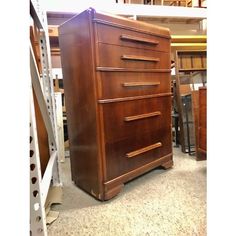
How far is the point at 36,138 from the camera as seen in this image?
71 cm

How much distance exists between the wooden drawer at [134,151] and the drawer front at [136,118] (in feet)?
0.12

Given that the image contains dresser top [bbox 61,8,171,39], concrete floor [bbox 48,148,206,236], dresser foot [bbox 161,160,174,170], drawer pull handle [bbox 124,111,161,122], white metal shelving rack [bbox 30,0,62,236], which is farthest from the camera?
dresser foot [bbox 161,160,174,170]

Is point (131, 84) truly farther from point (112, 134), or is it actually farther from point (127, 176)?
point (127, 176)

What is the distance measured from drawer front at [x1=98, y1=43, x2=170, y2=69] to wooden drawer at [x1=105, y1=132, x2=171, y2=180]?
18.8 inches

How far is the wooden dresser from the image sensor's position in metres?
1.30

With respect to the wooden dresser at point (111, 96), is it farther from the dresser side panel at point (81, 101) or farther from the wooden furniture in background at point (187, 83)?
the wooden furniture in background at point (187, 83)

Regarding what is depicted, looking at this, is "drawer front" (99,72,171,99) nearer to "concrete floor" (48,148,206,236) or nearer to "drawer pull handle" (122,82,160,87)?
"drawer pull handle" (122,82,160,87)

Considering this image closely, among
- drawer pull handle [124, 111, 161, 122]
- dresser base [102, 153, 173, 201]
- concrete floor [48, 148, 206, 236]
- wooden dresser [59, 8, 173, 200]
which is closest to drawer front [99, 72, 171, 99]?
wooden dresser [59, 8, 173, 200]
